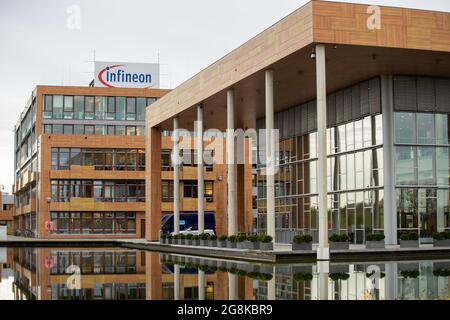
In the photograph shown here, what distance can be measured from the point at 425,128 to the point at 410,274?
17434 millimetres

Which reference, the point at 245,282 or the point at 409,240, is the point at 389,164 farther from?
the point at 245,282

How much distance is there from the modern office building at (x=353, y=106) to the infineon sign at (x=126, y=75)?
40.4 m

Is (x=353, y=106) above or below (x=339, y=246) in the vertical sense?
above

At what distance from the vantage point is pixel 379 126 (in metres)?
37.9

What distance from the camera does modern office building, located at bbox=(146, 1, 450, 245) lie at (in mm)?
31938

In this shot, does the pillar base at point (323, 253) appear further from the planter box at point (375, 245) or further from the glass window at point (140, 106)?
the glass window at point (140, 106)

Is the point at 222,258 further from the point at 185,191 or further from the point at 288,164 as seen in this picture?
the point at 185,191

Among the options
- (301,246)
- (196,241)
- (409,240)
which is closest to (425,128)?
(409,240)

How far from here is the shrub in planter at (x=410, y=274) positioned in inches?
851

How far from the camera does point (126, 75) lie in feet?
287

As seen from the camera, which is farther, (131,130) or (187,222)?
A: (131,130)

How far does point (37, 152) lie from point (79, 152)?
7.36 meters

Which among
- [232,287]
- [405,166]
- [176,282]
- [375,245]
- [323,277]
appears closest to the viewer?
[232,287]
